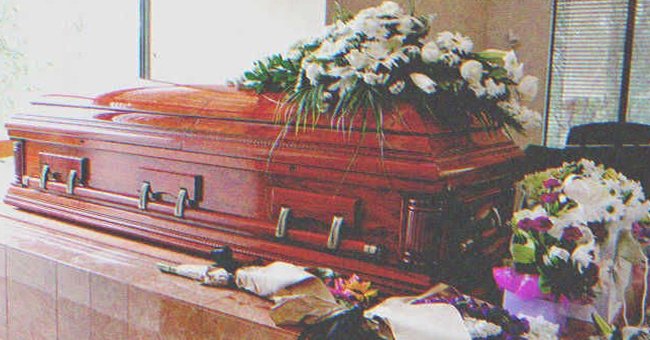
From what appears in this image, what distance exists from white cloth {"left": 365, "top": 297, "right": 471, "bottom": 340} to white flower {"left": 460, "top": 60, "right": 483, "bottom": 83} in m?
0.63

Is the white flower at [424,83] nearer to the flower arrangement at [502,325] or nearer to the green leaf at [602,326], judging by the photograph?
the flower arrangement at [502,325]

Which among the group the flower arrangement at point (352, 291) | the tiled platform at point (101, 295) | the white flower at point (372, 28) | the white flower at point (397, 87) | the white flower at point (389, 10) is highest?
the white flower at point (389, 10)

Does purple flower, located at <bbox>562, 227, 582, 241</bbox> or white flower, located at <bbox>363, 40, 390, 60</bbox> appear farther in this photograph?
white flower, located at <bbox>363, 40, 390, 60</bbox>

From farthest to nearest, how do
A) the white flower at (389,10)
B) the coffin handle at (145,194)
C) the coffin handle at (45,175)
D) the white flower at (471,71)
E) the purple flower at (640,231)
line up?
the coffin handle at (45,175), the coffin handle at (145,194), the white flower at (389,10), the white flower at (471,71), the purple flower at (640,231)

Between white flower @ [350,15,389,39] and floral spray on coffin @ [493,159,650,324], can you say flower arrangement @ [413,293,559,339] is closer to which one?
floral spray on coffin @ [493,159,650,324]

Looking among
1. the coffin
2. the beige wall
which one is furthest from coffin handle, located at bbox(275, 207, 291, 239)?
the beige wall

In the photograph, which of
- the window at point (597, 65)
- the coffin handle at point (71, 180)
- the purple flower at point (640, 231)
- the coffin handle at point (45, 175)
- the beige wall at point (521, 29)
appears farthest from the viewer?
the beige wall at point (521, 29)

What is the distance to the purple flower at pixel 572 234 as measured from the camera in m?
1.33

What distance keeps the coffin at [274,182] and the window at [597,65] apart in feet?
11.8

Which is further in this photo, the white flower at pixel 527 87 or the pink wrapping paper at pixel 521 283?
the white flower at pixel 527 87

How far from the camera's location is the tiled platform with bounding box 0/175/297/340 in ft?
5.16

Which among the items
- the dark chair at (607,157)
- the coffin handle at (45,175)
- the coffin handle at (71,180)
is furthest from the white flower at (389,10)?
the coffin handle at (45,175)

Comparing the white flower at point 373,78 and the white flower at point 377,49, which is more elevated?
the white flower at point 377,49

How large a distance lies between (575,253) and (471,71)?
1.87 feet
